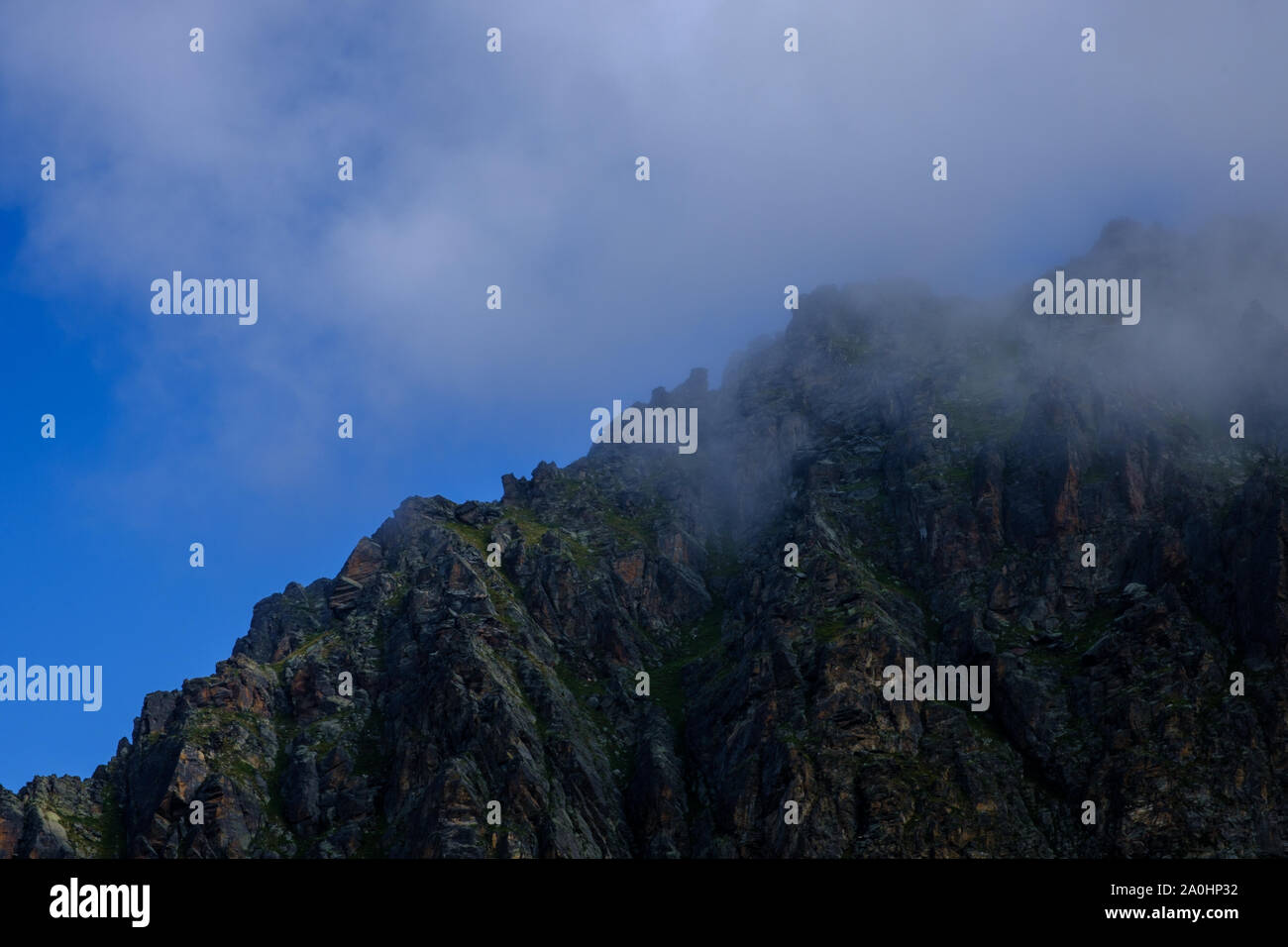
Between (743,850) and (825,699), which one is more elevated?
(825,699)

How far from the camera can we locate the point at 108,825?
183625mm

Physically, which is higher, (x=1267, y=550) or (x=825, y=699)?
(x=1267, y=550)

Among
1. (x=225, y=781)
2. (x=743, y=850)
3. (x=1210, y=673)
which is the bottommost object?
(x=743, y=850)

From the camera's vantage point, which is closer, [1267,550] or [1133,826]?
[1133,826]

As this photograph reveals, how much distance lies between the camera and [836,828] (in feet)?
582
